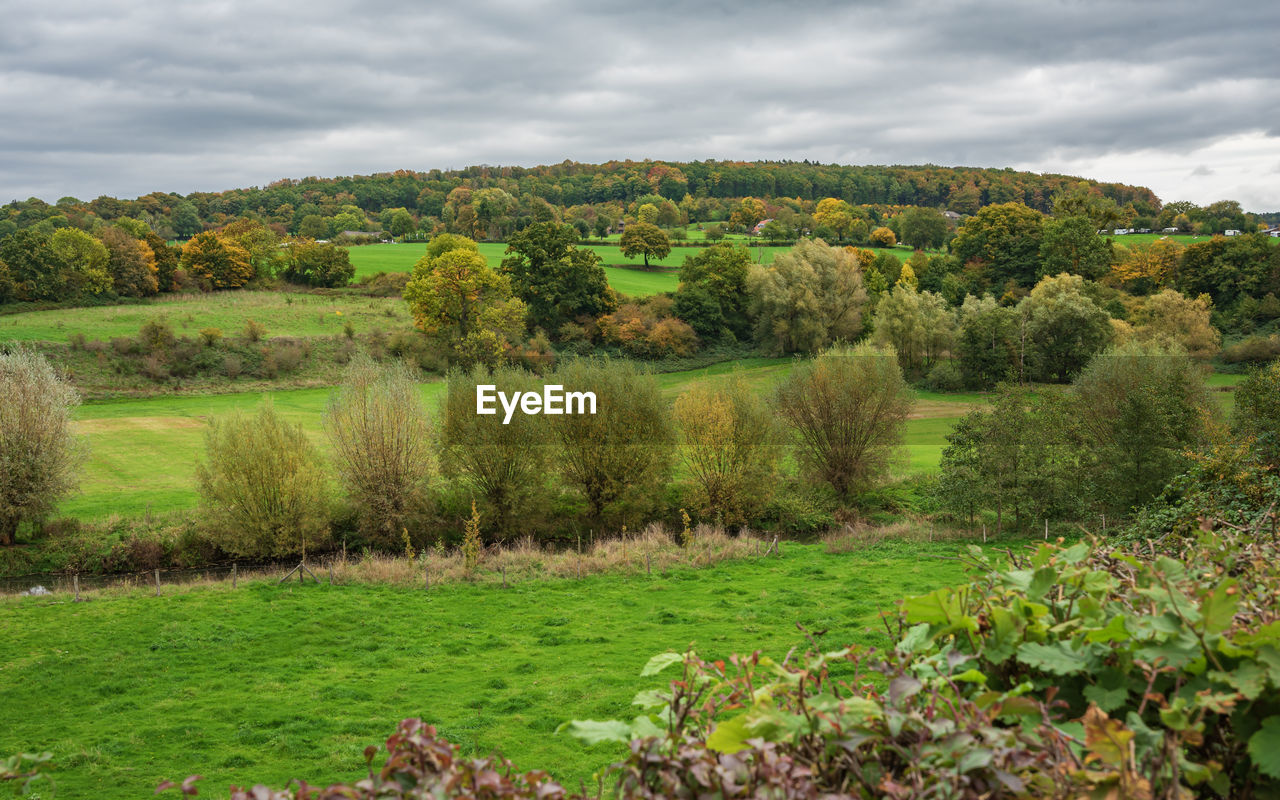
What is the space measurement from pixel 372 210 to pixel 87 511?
359ft

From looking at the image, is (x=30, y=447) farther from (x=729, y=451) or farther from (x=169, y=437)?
(x=729, y=451)

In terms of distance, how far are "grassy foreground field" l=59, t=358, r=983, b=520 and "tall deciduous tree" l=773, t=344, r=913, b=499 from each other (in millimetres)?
3075

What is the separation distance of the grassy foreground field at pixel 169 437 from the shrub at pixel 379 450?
4.92 m

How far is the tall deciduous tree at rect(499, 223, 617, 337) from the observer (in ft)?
237

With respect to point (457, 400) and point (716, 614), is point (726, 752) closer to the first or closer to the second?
point (716, 614)

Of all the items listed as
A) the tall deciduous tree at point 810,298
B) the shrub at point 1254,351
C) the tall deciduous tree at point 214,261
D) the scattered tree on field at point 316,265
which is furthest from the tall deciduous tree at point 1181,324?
the tall deciduous tree at point 214,261

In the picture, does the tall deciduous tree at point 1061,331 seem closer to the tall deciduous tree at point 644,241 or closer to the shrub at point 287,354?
the tall deciduous tree at point 644,241

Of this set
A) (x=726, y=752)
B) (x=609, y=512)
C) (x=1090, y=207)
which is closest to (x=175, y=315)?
(x=609, y=512)

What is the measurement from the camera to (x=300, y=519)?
111ft

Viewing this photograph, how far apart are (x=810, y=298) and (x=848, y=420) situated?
96.3ft

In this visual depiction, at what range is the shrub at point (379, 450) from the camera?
1372 inches

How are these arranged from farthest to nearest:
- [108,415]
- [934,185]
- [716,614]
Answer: [934,185] → [108,415] → [716,614]

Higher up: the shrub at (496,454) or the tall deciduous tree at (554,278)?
the tall deciduous tree at (554,278)

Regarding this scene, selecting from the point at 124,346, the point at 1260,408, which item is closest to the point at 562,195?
the point at 124,346
